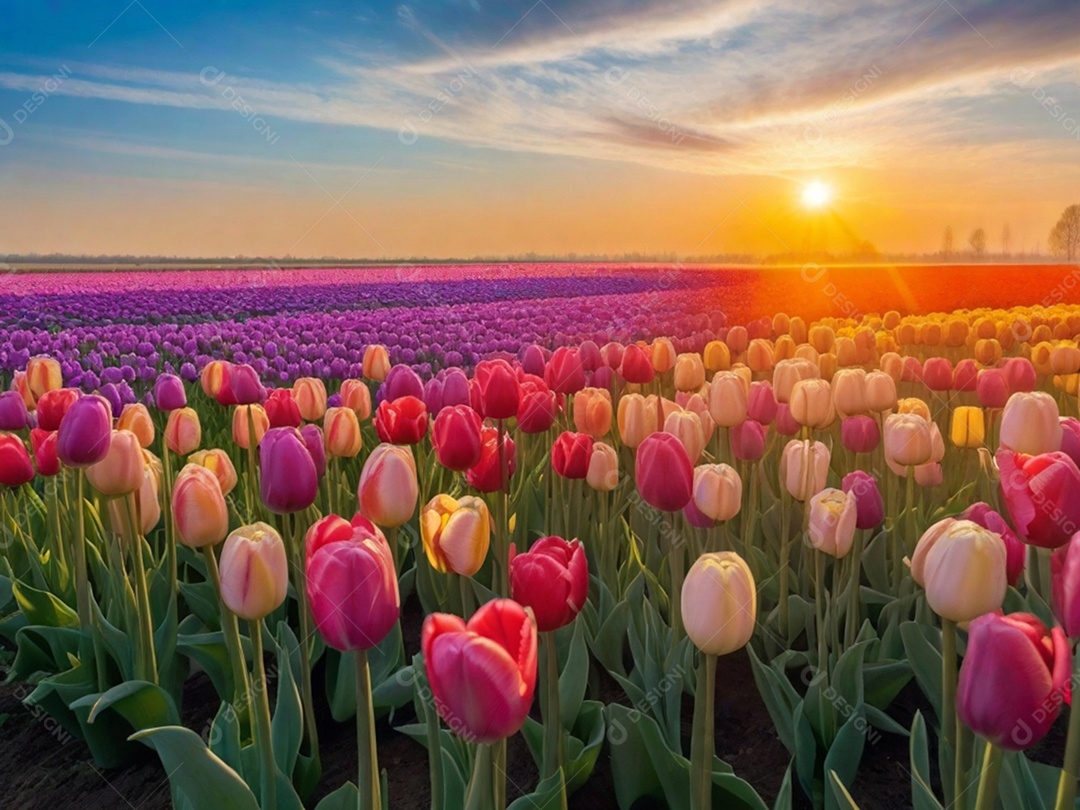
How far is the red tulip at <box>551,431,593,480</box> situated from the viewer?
2.80 metres

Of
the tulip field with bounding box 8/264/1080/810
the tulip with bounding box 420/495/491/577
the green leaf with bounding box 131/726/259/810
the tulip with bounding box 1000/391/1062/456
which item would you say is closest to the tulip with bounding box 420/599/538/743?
the tulip field with bounding box 8/264/1080/810

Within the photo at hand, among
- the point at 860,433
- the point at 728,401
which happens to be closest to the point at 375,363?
the point at 728,401

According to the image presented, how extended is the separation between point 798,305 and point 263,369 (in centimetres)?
965

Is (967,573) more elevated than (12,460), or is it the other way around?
(967,573)

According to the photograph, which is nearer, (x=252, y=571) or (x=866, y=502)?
(x=252, y=571)

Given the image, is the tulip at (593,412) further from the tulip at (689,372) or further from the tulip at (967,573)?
the tulip at (967,573)

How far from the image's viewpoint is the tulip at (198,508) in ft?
6.58

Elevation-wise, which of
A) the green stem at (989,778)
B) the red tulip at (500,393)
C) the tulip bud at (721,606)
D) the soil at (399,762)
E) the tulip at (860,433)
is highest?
the red tulip at (500,393)

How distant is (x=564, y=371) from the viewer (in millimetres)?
3531

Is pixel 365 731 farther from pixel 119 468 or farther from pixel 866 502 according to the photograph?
pixel 866 502

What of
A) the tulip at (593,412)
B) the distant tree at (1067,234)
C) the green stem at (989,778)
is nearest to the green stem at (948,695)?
the green stem at (989,778)

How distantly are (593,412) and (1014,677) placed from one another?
2.19m

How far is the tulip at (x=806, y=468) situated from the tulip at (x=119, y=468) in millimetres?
1818

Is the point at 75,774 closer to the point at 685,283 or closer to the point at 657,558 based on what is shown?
the point at 657,558
